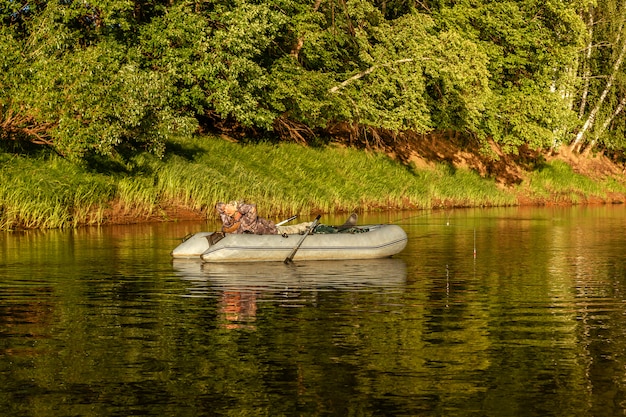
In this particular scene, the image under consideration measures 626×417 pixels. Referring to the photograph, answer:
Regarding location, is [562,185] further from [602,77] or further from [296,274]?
[296,274]

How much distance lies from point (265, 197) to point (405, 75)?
9.65m

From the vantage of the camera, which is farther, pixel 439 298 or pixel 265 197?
pixel 265 197

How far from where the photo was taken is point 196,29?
37.1 m

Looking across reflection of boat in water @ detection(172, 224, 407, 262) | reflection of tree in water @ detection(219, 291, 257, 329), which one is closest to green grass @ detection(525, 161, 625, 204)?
reflection of boat in water @ detection(172, 224, 407, 262)

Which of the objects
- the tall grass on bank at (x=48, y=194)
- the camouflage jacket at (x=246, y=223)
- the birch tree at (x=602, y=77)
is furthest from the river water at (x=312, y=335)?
the birch tree at (x=602, y=77)

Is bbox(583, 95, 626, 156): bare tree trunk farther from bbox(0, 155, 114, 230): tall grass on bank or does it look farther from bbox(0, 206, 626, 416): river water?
bbox(0, 206, 626, 416): river water

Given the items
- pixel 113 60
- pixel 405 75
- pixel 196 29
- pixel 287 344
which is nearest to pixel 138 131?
pixel 113 60

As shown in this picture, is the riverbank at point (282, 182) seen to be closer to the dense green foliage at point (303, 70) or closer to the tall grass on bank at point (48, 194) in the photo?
the tall grass on bank at point (48, 194)

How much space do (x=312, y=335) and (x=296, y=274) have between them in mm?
6998

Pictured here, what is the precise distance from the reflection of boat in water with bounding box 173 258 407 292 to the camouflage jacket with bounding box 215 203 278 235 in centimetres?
90

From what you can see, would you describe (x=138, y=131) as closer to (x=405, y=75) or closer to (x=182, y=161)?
(x=182, y=161)

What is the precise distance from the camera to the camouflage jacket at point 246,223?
2314 cm

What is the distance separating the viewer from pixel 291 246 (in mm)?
22531

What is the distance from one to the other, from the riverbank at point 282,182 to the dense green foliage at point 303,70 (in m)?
1.02
